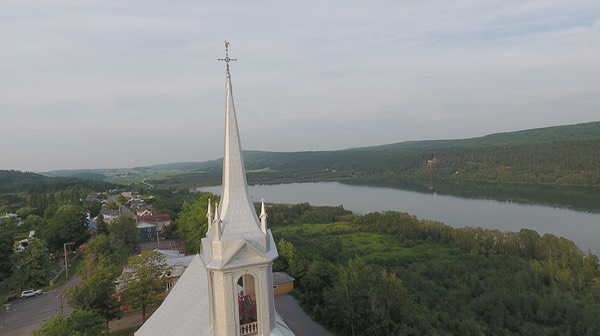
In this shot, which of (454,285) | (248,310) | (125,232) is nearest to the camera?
(248,310)

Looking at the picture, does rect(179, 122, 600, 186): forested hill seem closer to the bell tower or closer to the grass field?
the grass field

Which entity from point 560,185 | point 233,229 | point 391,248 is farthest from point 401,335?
point 560,185

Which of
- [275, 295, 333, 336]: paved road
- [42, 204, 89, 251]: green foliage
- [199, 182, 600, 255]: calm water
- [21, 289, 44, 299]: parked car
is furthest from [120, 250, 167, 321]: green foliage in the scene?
[199, 182, 600, 255]: calm water

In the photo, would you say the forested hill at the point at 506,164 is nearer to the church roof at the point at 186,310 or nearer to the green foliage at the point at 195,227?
the green foliage at the point at 195,227

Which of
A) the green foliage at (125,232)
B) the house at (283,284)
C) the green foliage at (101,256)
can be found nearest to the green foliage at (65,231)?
the green foliage at (125,232)

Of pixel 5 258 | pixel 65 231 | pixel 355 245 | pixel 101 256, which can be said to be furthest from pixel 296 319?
pixel 355 245

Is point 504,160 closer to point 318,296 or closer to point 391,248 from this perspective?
point 391,248

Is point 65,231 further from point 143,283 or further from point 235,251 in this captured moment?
point 235,251
